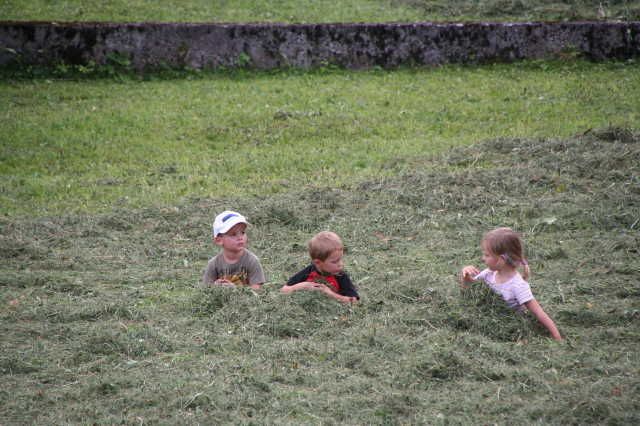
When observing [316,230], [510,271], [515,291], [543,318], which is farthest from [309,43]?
[543,318]

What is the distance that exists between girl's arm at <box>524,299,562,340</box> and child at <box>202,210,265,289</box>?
6.67ft

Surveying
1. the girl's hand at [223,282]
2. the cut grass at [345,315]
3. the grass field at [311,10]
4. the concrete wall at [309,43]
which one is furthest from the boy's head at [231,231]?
the grass field at [311,10]

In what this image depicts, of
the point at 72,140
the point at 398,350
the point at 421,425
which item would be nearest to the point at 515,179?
the point at 398,350

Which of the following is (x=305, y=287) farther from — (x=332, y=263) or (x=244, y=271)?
(x=244, y=271)

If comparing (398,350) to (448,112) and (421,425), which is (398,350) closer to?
(421,425)

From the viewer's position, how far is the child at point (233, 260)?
6.31 m

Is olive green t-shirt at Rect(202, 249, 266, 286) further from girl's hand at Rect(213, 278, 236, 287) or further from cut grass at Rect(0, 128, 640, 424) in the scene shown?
cut grass at Rect(0, 128, 640, 424)

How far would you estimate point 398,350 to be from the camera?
17.2ft

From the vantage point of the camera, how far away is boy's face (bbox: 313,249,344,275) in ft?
19.8

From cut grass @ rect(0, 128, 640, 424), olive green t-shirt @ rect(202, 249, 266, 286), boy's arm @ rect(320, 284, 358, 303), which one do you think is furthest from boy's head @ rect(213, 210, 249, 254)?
boy's arm @ rect(320, 284, 358, 303)

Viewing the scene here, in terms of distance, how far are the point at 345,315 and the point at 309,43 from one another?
962 centimetres

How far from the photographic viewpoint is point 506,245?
5.49 metres

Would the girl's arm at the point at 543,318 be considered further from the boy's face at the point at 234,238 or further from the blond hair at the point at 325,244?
the boy's face at the point at 234,238

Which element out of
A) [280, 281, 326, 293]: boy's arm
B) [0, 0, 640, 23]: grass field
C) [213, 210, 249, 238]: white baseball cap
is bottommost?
[280, 281, 326, 293]: boy's arm
